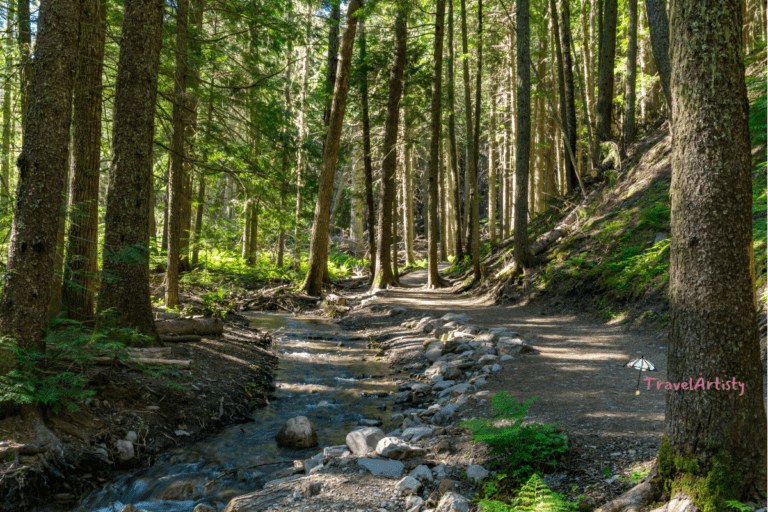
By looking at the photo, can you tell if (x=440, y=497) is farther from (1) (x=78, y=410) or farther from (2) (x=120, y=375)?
(2) (x=120, y=375)

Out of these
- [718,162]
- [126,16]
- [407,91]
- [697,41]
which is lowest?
[718,162]

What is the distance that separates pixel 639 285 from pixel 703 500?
22.6 ft

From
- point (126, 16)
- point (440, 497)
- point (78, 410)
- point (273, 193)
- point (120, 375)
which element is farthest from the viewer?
point (273, 193)

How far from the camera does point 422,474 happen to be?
13.0ft

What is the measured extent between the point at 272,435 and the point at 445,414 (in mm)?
2024

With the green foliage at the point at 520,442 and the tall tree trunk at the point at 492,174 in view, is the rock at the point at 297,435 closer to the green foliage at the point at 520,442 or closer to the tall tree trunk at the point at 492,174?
the green foliage at the point at 520,442

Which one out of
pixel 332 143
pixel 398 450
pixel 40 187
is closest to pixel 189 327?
pixel 40 187

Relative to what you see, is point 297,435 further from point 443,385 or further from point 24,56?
point 24,56

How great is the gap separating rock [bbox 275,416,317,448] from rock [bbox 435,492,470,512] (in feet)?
7.37

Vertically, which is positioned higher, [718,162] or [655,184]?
[655,184]

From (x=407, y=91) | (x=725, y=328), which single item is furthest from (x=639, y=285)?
(x=407, y=91)

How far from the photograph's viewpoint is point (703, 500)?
8.43 feet

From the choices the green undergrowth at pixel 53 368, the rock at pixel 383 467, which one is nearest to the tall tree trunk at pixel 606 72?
the rock at pixel 383 467

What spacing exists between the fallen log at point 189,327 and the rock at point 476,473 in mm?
5557
